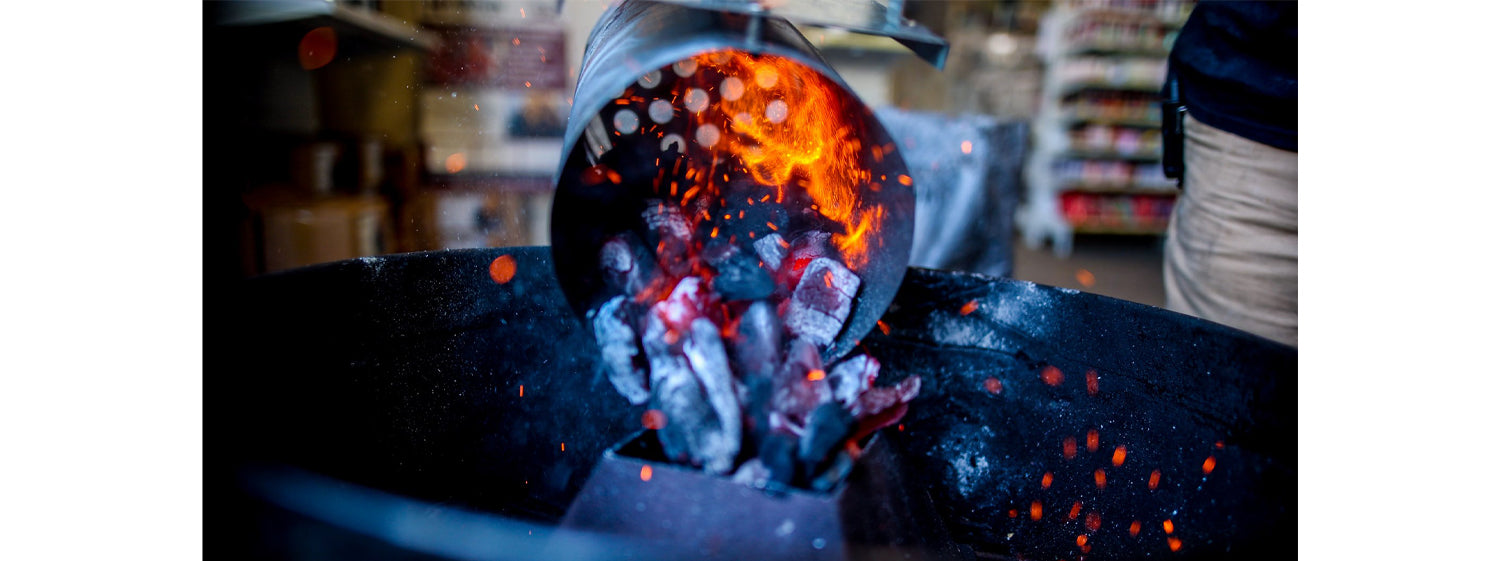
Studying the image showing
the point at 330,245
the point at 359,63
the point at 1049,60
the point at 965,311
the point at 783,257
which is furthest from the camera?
the point at 1049,60

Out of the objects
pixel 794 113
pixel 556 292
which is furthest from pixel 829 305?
pixel 556 292

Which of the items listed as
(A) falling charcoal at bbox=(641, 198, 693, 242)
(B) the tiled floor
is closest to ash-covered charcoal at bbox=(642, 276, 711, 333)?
(A) falling charcoal at bbox=(641, 198, 693, 242)

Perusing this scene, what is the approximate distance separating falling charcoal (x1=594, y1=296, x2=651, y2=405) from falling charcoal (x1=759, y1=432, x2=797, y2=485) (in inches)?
10.8

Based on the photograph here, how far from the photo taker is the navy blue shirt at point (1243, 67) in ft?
4.39

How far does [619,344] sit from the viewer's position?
1061 millimetres

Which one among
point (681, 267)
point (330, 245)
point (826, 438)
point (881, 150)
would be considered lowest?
point (330, 245)

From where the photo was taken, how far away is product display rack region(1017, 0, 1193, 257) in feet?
17.6

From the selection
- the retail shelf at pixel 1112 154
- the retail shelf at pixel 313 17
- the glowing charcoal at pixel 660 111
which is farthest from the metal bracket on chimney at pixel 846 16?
the retail shelf at pixel 1112 154

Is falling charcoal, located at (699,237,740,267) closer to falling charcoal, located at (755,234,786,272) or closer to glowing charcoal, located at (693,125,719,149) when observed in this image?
falling charcoal, located at (755,234,786,272)

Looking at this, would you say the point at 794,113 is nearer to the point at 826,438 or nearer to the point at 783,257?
the point at 783,257

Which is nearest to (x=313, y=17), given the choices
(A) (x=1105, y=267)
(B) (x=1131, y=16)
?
(A) (x=1105, y=267)

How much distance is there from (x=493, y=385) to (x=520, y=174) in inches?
114

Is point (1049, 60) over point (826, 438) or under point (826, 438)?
over

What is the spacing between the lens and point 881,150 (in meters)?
1.01
